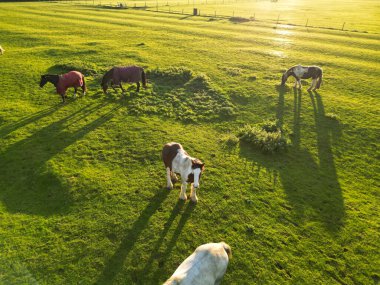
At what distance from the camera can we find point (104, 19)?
4619 centimetres

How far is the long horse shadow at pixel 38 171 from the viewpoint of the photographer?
10406 millimetres

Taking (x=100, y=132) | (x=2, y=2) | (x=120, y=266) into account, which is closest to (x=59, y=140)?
(x=100, y=132)

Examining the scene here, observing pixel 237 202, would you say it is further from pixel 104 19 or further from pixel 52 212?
pixel 104 19

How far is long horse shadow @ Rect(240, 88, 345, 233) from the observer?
10601 mm

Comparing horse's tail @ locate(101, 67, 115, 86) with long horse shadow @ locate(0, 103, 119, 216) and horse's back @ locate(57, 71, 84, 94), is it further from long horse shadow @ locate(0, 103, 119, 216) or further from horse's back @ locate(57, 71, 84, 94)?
long horse shadow @ locate(0, 103, 119, 216)

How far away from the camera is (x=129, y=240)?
9.16m

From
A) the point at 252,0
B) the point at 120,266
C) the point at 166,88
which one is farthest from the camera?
the point at 252,0

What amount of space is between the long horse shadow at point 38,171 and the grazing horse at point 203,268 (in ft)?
18.7

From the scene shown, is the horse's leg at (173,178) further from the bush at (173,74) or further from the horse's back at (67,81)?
the bush at (173,74)

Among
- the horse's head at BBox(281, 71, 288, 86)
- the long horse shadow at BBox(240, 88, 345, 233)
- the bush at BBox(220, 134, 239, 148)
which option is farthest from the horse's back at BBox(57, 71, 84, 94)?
the horse's head at BBox(281, 71, 288, 86)

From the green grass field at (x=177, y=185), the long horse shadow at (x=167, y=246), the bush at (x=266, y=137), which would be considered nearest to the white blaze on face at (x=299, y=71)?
the green grass field at (x=177, y=185)

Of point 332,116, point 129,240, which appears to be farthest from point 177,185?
point 332,116

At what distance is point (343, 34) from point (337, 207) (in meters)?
37.5

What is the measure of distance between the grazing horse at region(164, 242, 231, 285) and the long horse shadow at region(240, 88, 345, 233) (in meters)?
4.29
